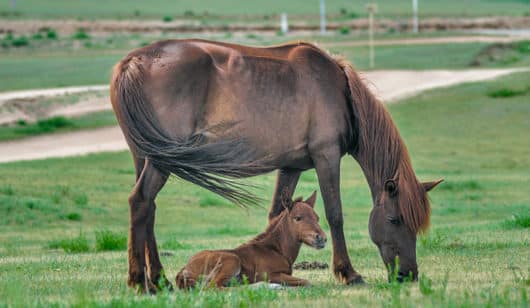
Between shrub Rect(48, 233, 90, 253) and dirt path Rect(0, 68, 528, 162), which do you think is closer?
shrub Rect(48, 233, 90, 253)

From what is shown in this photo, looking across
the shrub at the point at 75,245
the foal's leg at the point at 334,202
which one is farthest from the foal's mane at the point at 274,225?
the shrub at the point at 75,245

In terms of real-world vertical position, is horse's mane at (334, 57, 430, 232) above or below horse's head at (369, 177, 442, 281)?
above

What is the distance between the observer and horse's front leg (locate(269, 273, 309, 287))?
8.40 m

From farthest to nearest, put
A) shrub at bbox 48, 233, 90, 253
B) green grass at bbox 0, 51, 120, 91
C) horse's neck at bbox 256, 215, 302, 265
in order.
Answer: green grass at bbox 0, 51, 120, 91 < shrub at bbox 48, 233, 90, 253 < horse's neck at bbox 256, 215, 302, 265

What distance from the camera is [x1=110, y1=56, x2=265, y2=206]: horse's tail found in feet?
27.0

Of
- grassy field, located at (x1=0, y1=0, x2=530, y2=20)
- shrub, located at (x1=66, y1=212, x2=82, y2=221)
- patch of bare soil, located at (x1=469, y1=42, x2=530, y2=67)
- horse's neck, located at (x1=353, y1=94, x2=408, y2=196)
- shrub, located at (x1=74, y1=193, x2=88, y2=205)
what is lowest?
grassy field, located at (x1=0, y1=0, x2=530, y2=20)

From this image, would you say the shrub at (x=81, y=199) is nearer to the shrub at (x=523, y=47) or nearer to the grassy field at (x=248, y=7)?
the shrub at (x=523, y=47)

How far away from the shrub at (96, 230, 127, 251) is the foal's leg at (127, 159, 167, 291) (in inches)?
169

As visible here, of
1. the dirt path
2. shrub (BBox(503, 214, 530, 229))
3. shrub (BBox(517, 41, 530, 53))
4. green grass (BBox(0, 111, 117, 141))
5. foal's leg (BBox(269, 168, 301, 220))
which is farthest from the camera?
shrub (BBox(517, 41, 530, 53))

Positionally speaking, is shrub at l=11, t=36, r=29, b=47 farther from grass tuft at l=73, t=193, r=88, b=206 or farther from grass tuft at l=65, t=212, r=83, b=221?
grass tuft at l=65, t=212, r=83, b=221

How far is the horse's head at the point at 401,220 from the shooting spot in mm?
8789

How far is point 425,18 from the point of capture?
68.1m

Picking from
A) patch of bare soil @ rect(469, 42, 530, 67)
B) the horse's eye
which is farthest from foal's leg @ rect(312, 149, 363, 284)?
patch of bare soil @ rect(469, 42, 530, 67)

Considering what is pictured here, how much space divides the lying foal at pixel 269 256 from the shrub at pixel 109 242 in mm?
3853
